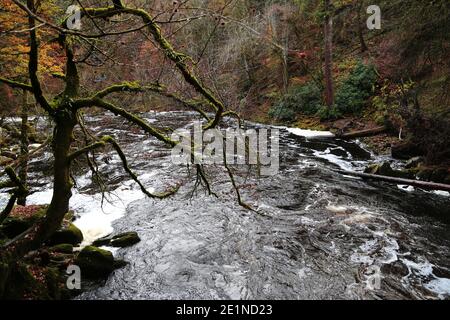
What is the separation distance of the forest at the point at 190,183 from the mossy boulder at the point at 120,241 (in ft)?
0.12

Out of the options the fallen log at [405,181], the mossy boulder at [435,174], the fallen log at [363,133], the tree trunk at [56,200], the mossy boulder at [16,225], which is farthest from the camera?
the fallen log at [363,133]

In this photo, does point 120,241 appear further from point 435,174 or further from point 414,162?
point 414,162

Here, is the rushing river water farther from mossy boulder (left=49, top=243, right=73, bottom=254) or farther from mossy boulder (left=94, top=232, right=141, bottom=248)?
mossy boulder (left=49, top=243, right=73, bottom=254)

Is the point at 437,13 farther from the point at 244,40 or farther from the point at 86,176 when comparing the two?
the point at 244,40

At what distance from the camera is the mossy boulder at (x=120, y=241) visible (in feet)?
25.2

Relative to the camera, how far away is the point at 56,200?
602 centimetres

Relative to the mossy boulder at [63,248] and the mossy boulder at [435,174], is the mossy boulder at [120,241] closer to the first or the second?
the mossy boulder at [63,248]

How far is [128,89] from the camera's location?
18.9 ft

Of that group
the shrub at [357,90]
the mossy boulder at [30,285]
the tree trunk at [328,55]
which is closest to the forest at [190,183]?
the mossy boulder at [30,285]

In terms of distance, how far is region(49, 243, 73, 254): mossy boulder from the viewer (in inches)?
270

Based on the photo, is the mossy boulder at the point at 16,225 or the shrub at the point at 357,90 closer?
the mossy boulder at the point at 16,225

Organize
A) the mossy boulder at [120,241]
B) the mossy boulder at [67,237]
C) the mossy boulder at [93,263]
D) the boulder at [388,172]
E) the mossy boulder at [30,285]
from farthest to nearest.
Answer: the boulder at [388,172] < the mossy boulder at [120,241] < the mossy boulder at [67,237] < the mossy boulder at [93,263] < the mossy boulder at [30,285]

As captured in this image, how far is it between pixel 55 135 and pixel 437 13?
396 inches
